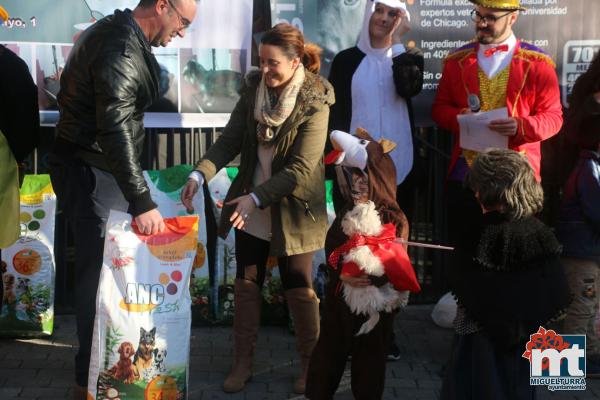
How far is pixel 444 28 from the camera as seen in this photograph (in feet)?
19.1

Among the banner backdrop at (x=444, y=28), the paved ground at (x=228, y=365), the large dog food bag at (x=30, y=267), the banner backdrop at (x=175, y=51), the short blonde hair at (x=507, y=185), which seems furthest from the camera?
the banner backdrop at (x=444, y=28)

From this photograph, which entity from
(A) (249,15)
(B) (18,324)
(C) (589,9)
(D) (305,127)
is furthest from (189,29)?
(C) (589,9)

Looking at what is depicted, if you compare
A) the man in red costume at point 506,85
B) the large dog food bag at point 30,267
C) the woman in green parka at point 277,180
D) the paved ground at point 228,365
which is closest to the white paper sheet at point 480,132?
the man in red costume at point 506,85

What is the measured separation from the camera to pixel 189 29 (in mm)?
5594

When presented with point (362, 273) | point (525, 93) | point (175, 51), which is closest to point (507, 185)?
point (362, 273)

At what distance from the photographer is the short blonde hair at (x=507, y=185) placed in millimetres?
3701

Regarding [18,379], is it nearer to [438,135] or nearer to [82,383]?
[82,383]

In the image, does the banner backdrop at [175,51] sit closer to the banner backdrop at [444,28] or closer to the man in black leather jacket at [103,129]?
the banner backdrop at [444,28]

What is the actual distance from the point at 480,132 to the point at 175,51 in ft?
6.58

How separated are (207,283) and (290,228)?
50.9 inches

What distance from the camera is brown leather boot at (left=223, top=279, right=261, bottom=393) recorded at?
467 centimetres

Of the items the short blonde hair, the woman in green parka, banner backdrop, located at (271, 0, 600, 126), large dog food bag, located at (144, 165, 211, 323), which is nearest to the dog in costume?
the woman in green parka

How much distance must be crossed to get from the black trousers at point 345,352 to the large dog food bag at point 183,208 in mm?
1500

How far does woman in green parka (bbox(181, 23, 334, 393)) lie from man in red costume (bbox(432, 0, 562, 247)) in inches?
32.0
